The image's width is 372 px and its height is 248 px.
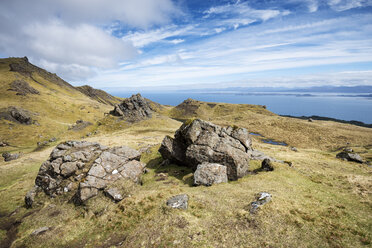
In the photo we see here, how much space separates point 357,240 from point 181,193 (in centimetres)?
1574

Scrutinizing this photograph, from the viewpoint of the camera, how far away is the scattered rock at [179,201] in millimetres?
17578

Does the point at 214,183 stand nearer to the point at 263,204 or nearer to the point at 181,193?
the point at 181,193

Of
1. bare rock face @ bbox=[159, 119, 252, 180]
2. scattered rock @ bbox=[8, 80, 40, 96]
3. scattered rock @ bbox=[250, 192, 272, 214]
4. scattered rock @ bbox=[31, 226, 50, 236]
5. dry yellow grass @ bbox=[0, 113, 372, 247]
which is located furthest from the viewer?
scattered rock @ bbox=[8, 80, 40, 96]

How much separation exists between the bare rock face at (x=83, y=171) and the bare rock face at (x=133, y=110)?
239 ft

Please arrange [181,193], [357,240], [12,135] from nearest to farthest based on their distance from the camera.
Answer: [357,240]
[181,193]
[12,135]

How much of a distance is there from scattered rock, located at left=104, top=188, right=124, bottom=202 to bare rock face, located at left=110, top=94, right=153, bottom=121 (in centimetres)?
7989

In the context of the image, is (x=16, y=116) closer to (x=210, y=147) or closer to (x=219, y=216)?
(x=210, y=147)

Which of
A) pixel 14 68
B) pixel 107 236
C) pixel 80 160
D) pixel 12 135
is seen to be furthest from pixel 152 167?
pixel 14 68

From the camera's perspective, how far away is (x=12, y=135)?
71.6 meters

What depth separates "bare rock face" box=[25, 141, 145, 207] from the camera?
22.8m

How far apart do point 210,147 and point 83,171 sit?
65.1ft

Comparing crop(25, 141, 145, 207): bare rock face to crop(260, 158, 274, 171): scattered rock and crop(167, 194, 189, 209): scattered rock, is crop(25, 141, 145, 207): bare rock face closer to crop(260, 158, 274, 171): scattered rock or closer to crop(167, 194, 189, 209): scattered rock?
crop(167, 194, 189, 209): scattered rock

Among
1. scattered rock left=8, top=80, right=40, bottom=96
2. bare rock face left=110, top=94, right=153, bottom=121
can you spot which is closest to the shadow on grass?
bare rock face left=110, top=94, right=153, bottom=121

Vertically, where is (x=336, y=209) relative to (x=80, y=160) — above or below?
below
